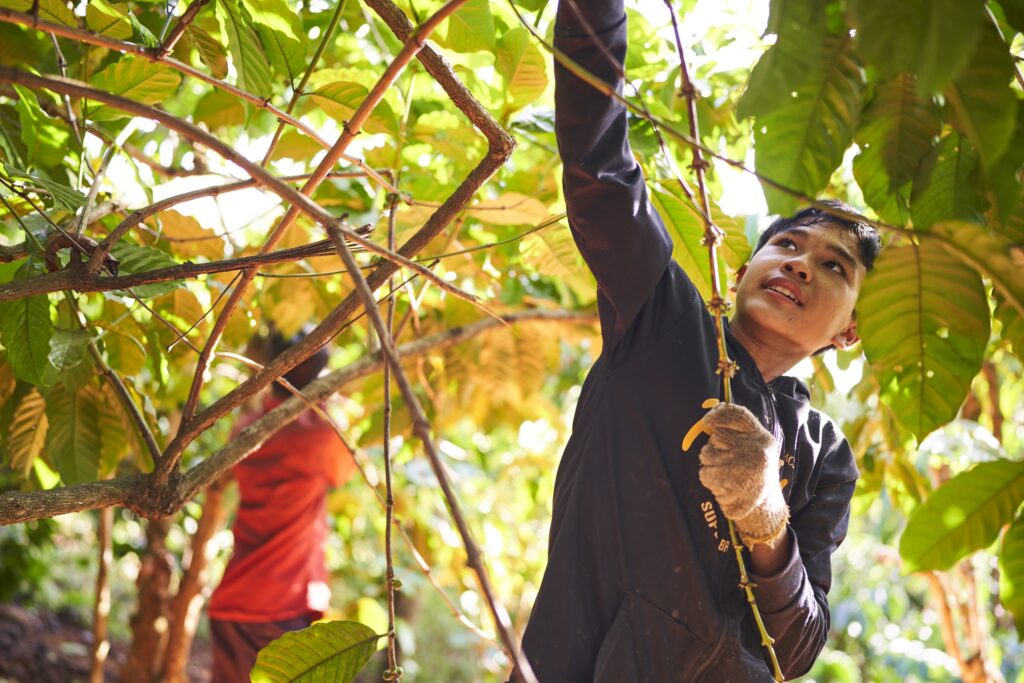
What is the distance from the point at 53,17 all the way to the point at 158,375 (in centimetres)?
60

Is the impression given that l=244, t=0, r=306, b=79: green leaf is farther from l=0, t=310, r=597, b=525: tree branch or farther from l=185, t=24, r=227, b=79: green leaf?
l=0, t=310, r=597, b=525: tree branch

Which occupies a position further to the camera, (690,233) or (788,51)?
(690,233)

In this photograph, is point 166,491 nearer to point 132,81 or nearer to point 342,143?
point 342,143

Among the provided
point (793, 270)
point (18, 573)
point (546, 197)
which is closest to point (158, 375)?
point (546, 197)

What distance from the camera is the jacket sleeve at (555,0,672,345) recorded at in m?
0.98

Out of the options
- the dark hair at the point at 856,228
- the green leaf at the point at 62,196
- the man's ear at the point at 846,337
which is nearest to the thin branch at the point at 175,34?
the green leaf at the point at 62,196

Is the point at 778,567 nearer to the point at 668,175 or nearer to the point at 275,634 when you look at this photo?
the point at 668,175

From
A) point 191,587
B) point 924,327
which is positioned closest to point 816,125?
point 924,327

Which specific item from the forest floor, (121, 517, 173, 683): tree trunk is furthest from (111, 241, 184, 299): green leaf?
the forest floor

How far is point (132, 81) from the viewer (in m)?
1.35

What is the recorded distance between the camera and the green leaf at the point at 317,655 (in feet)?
3.20

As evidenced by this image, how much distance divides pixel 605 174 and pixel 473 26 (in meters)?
0.39

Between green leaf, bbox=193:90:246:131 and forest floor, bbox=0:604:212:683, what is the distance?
300 cm

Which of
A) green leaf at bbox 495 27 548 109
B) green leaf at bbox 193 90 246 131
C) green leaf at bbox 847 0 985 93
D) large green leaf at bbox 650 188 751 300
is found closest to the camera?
green leaf at bbox 847 0 985 93
